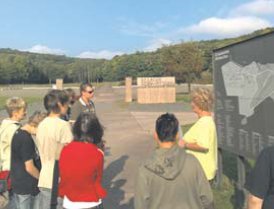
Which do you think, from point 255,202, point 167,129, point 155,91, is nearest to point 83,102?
point 167,129

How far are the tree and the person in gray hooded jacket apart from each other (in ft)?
152

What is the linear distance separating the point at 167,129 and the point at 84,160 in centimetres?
86

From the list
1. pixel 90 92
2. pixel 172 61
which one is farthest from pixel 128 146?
pixel 172 61

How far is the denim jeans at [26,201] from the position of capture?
5179mm

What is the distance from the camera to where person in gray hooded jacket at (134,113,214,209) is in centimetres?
329

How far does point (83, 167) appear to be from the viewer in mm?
3945

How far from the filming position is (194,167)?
3.35 metres

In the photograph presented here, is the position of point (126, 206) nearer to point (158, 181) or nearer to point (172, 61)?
point (158, 181)

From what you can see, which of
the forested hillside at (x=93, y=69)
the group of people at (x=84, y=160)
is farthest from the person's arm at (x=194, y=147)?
the forested hillside at (x=93, y=69)

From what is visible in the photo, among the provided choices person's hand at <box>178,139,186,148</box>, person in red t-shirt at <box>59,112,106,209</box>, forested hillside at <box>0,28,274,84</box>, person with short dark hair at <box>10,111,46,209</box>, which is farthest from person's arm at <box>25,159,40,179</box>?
forested hillside at <box>0,28,274,84</box>

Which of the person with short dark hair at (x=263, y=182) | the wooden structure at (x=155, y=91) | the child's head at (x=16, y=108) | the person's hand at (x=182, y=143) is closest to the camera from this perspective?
the person with short dark hair at (x=263, y=182)

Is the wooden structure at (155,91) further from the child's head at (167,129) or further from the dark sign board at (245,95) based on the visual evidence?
the child's head at (167,129)

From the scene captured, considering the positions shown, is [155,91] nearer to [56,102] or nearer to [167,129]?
[56,102]

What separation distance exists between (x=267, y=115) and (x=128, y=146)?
27.6 feet
